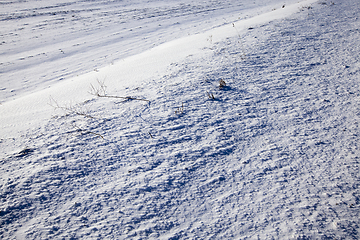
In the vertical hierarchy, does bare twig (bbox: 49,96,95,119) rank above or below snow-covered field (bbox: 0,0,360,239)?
above

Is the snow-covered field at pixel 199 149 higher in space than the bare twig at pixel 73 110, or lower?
lower

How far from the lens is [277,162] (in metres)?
1.59

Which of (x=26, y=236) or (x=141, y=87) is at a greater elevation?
(x=141, y=87)

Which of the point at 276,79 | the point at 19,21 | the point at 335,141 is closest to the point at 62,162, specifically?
the point at 335,141

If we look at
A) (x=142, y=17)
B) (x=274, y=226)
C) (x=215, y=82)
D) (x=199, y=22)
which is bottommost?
(x=274, y=226)

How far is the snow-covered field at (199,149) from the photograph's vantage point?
1.25m

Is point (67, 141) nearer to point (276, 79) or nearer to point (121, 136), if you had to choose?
point (121, 136)

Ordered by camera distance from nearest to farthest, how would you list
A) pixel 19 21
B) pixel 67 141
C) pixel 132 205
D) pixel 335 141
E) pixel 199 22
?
pixel 132 205
pixel 335 141
pixel 67 141
pixel 199 22
pixel 19 21

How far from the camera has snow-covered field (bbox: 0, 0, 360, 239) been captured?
1.25 meters

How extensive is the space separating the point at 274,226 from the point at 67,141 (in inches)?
72.8

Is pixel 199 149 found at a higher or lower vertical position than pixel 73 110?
lower

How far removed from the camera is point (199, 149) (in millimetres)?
1743

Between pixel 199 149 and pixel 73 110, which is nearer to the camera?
pixel 199 149

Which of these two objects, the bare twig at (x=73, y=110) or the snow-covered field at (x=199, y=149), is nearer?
the snow-covered field at (x=199, y=149)
